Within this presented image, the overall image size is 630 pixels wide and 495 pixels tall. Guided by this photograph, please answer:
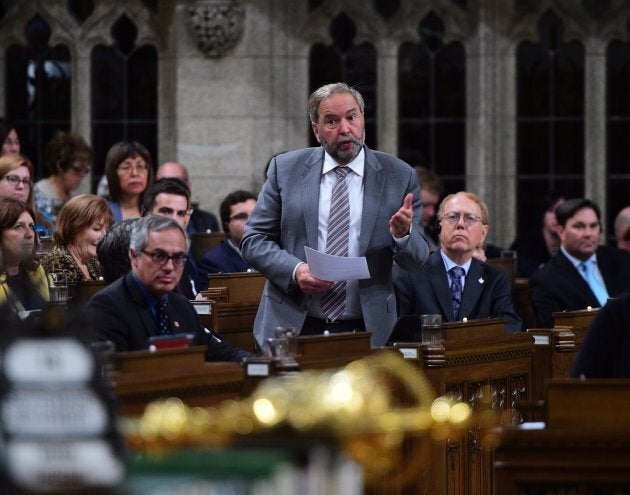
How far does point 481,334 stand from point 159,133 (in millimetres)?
6828

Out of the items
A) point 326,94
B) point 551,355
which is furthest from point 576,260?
point 326,94

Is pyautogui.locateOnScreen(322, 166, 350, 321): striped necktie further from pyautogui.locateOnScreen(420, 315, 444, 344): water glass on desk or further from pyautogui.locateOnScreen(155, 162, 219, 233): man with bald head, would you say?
pyautogui.locateOnScreen(155, 162, 219, 233): man with bald head

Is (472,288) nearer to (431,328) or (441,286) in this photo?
(441,286)

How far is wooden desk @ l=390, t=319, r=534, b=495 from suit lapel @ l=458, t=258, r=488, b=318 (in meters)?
0.60

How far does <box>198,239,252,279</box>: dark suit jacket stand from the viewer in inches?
382

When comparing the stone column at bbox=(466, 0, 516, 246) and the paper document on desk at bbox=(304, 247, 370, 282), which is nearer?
the paper document on desk at bbox=(304, 247, 370, 282)

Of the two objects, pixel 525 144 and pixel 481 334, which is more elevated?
pixel 525 144

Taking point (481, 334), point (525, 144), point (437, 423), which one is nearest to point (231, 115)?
point (525, 144)

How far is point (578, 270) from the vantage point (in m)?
9.59

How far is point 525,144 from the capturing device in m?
13.5

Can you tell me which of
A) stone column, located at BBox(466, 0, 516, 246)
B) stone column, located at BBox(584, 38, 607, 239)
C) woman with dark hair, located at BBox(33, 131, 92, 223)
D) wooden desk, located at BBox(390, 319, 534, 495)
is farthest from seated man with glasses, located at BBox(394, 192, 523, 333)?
stone column, located at BBox(584, 38, 607, 239)

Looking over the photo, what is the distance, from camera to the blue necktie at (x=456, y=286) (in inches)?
313

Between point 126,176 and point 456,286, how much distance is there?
7.58ft

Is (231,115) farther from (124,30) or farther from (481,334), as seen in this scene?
(481,334)
